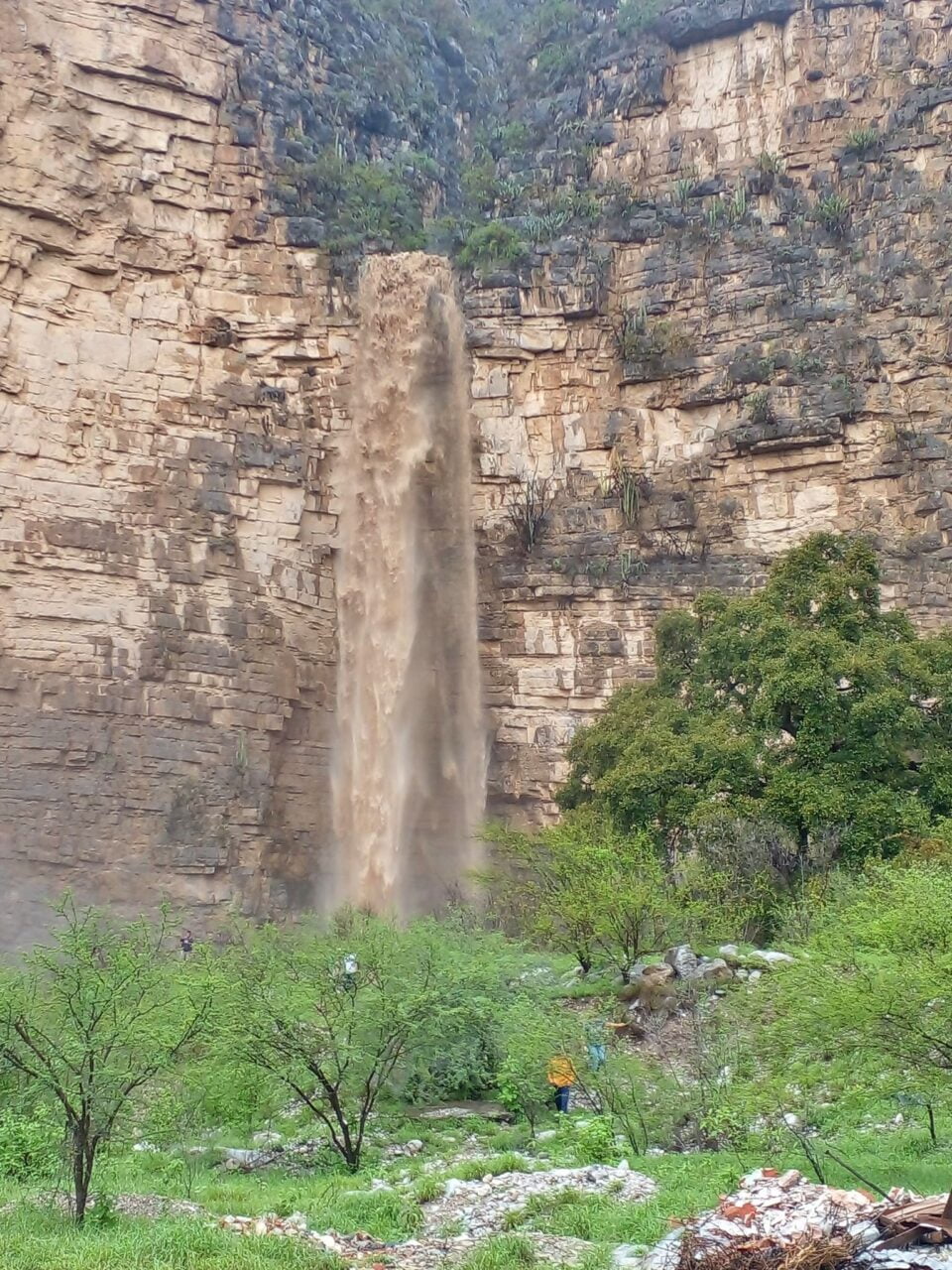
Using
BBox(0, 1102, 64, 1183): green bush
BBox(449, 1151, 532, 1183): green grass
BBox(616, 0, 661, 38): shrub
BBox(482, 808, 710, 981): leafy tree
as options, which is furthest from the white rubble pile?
BBox(616, 0, 661, 38): shrub

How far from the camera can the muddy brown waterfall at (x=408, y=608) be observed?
99.7ft

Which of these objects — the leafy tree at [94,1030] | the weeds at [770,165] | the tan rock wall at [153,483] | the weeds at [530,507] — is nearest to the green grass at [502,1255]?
the leafy tree at [94,1030]

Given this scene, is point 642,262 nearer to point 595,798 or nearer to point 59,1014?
point 595,798

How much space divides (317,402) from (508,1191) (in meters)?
23.0

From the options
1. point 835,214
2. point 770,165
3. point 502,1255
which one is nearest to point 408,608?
point 835,214

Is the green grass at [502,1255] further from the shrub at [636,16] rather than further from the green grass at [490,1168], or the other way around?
the shrub at [636,16]

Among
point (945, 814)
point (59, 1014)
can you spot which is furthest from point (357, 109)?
point (59, 1014)

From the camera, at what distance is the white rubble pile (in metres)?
10.2

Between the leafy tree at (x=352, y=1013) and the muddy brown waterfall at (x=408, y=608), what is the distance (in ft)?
47.3

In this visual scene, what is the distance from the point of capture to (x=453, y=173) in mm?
35906

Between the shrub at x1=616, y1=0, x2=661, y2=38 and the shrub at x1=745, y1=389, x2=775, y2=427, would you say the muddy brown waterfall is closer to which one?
the shrub at x1=745, y1=389, x2=775, y2=427

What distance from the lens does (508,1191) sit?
431 inches

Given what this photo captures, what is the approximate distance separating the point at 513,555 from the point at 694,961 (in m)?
16.2

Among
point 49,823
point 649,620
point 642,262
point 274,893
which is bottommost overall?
point 274,893
